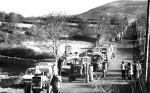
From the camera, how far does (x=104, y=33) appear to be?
84625 mm

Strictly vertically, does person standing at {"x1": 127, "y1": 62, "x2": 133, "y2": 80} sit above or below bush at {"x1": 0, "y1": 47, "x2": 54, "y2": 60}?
above

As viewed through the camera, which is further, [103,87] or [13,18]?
[13,18]

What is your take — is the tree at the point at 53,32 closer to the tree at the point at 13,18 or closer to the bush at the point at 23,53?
the bush at the point at 23,53

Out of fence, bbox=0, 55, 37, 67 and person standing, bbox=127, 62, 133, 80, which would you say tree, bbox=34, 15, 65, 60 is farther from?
person standing, bbox=127, 62, 133, 80

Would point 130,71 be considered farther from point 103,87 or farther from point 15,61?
Answer: point 15,61

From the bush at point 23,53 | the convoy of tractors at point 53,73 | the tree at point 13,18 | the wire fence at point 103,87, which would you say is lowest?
the bush at point 23,53

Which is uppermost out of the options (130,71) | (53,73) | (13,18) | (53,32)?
(13,18)

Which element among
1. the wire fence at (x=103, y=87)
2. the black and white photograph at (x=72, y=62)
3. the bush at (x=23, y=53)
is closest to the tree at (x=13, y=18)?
the black and white photograph at (x=72, y=62)

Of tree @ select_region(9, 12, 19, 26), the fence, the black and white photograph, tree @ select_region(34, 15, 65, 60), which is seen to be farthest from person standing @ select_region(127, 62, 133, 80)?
tree @ select_region(9, 12, 19, 26)

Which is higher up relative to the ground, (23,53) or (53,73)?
(53,73)

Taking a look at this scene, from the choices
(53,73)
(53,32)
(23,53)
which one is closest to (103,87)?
(53,73)

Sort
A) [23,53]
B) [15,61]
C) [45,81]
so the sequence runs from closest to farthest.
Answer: [45,81]
[15,61]
[23,53]

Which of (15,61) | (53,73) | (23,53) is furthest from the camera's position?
(23,53)

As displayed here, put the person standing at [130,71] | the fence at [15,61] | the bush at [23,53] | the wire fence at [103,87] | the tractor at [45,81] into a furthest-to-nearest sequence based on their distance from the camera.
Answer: the bush at [23,53], the fence at [15,61], the person standing at [130,71], the wire fence at [103,87], the tractor at [45,81]
